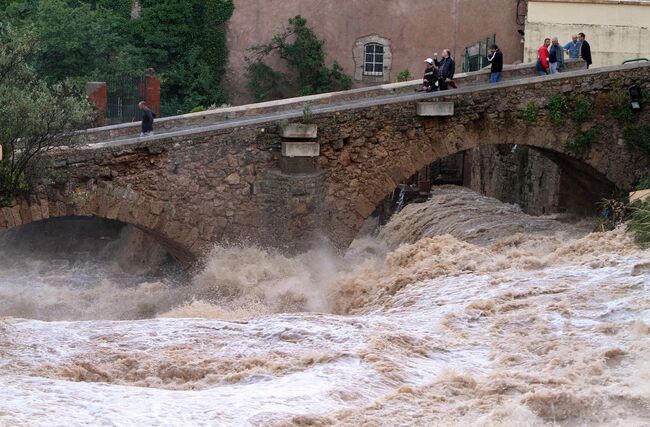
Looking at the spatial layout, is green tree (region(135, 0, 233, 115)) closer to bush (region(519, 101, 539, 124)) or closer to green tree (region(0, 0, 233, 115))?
green tree (region(0, 0, 233, 115))

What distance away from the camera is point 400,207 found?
24.7m

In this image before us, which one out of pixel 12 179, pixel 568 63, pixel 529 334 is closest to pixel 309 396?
pixel 529 334

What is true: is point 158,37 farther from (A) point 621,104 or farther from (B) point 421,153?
(A) point 621,104

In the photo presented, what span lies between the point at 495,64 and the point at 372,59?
7.72 m

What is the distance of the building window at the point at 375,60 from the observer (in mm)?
26125

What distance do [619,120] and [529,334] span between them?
9922 mm

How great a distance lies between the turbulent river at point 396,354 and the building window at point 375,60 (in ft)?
36.1

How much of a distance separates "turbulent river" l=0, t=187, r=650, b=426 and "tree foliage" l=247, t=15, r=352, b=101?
1078 cm

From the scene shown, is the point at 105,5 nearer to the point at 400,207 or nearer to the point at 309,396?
the point at 400,207

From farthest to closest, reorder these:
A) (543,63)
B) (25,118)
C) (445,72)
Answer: (543,63), (445,72), (25,118)

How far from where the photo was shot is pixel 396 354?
9039mm

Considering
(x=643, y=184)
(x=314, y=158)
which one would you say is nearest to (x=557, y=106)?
(x=643, y=184)

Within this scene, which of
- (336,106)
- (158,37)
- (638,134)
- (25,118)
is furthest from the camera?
(158,37)

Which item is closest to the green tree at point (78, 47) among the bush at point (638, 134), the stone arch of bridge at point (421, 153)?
the stone arch of bridge at point (421, 153)
